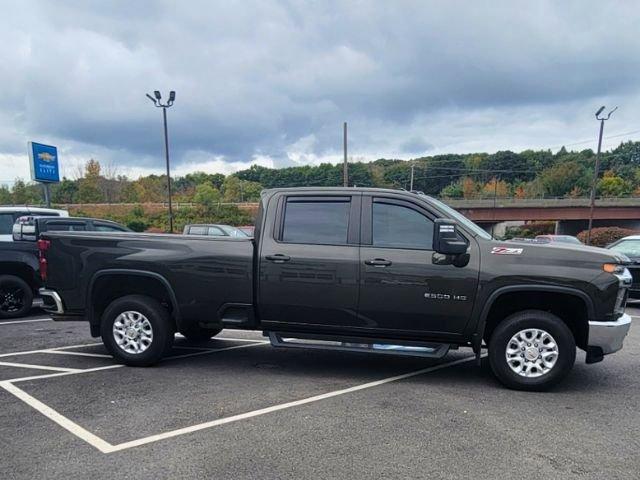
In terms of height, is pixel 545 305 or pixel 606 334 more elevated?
pixel 545 305

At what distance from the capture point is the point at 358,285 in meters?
4.94

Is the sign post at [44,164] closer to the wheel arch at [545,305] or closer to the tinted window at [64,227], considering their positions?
the tinted window at [64,227]

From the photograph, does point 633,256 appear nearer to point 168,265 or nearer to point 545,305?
point 545,305

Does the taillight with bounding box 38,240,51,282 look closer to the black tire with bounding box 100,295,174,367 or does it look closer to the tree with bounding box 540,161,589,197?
the black tire with bounding box 100,295,174,367

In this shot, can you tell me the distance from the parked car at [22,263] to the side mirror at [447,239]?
661 cm

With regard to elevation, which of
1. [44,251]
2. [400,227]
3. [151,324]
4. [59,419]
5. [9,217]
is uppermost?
[400,227]

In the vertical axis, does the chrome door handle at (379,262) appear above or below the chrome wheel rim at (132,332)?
above

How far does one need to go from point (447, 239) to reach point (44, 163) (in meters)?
21.6

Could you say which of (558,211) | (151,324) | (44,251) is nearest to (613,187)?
(558,211)

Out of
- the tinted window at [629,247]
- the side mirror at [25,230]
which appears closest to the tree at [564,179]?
the tinted window at [629,247]

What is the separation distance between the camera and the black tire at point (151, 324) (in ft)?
17.9

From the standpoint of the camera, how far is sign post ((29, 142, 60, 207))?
802 inches

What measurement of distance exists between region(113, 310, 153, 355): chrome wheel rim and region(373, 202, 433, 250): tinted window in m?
2.86

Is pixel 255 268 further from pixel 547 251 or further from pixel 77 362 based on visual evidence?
pixel 547 251
